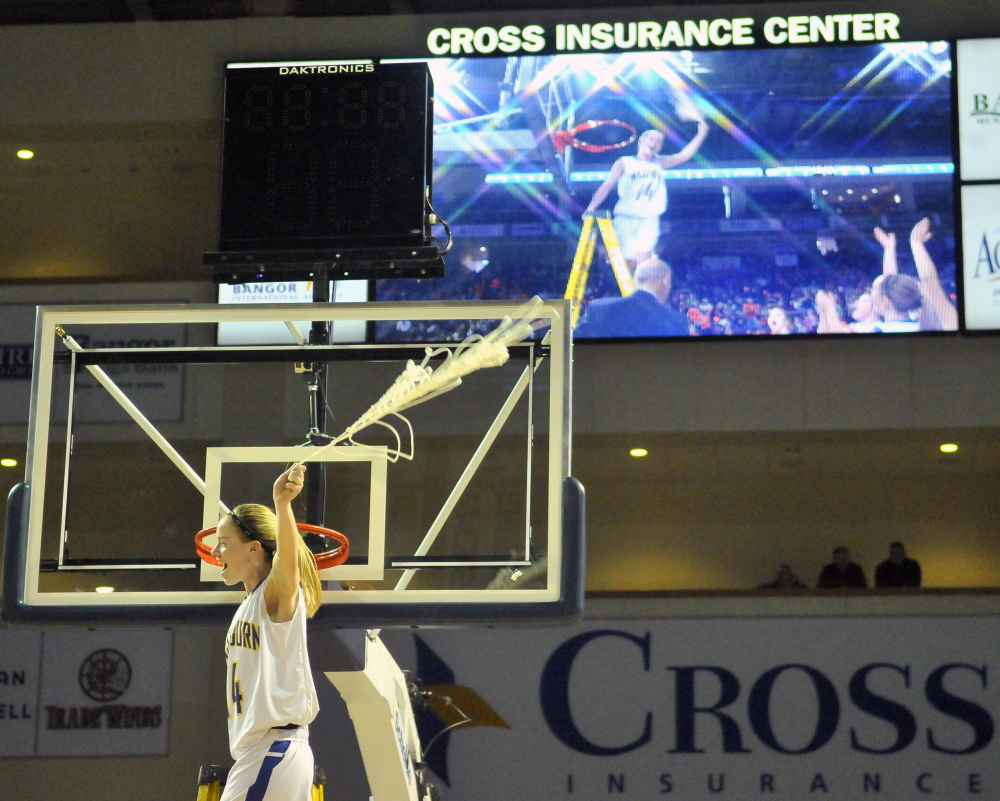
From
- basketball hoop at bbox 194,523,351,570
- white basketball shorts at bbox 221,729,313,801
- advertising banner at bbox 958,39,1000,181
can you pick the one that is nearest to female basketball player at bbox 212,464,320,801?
white basketball shorts at bbox 221,729,313,801

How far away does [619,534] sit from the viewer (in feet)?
58.3

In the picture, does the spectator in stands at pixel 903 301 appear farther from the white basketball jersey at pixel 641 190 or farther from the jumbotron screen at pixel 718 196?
the white basketball jersey at pixel 641 190

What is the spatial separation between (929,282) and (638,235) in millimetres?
2907

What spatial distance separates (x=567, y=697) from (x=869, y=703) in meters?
2.91

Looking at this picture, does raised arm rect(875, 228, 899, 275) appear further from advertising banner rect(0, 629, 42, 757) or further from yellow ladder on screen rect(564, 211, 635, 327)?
advertising banner rect(0, 629, 42, 757)

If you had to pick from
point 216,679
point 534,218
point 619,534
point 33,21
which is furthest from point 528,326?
point 619,534

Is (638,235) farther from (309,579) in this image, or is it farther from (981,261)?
→ (309,579)

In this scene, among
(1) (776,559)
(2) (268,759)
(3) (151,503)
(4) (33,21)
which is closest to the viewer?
(2) (268,759)

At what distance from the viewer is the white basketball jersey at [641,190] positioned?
13.2 metres

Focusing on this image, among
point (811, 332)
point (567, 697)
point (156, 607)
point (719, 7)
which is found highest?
point (719, 7)

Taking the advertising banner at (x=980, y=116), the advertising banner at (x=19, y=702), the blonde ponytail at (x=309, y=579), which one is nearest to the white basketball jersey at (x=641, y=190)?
the advertising banner at (x=980, y=116)

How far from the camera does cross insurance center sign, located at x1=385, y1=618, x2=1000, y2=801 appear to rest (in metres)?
12.4

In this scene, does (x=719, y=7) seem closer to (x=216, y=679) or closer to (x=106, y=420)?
(x=106, y=420)

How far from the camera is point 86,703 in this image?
13562 mm
